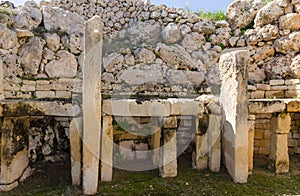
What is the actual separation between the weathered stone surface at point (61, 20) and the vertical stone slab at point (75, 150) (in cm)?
331

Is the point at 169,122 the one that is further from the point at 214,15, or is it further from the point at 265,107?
the point at 214,15

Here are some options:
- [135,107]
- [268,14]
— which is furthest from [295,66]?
[135,107]

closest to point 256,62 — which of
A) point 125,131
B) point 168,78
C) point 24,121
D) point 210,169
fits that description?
point 168,78

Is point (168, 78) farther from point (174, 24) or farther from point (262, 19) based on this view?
point (262, 19)

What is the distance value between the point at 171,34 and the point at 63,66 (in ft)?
9.65

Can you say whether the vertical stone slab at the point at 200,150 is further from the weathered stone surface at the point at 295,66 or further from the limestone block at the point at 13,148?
the weathered stone surface at the point at 295,66

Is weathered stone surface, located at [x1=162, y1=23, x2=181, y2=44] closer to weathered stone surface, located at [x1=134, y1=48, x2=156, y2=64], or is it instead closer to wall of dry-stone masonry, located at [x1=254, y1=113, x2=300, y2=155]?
weathered stone surface, located at [x1=134, y1=48, x2=156, y2=64]

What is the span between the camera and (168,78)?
6.32 m

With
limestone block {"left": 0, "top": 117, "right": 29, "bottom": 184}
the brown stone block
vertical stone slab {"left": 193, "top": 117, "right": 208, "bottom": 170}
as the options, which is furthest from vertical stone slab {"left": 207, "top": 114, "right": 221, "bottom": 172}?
limestone block {"left": 0, "top": 117, "right": 29, "bottom": 184}

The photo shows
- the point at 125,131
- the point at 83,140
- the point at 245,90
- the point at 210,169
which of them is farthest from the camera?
the point at 125,131

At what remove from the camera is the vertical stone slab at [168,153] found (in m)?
4.05

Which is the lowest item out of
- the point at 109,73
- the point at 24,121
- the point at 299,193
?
the point at 299,193

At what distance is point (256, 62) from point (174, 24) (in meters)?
2.44

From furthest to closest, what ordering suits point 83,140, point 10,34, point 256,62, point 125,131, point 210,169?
point 256,62
point 10,34
point 125,131
point 210,169
point 83,140
